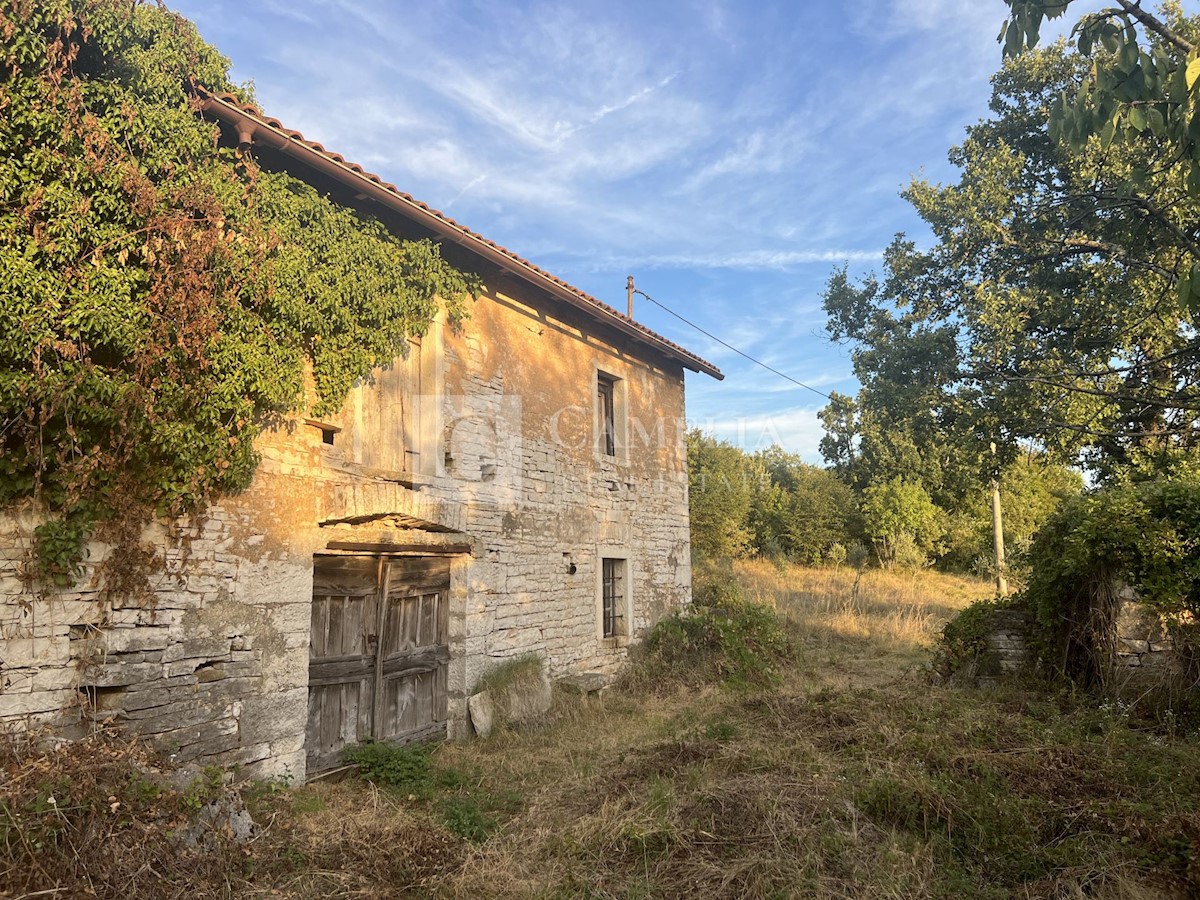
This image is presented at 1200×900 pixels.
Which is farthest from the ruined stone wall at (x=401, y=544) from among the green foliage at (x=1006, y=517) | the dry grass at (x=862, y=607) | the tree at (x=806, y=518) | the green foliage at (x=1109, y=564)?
the green foliage at (x=1006, y=517)

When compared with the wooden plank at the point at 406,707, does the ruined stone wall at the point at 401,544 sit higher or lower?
higher

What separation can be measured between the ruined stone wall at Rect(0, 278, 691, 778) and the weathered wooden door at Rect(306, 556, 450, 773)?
0.24m

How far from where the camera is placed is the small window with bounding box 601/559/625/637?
10250 mm

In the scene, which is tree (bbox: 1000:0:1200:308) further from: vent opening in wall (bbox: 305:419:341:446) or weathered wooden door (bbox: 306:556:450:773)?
weathered wooden door (bbox: 306:556:450:773)

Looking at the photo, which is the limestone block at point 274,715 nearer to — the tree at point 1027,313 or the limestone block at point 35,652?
the limestone block at point 35,652

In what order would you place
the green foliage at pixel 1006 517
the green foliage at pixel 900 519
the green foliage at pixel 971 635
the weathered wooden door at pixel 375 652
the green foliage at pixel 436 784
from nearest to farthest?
the green foliage at pixel 436 784, the weathered wooden door at pixel 375 652, the green foliage at pixel 971 635, the green foliage at pixel 900 519, the green foliage at pixel 1006 517

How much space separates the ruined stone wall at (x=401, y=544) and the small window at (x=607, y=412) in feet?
0.54

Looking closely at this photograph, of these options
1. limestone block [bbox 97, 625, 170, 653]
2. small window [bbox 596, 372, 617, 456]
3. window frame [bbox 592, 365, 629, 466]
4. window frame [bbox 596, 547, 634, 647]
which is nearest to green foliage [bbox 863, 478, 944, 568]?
window frame [bbox 596, 547, 634, 647]

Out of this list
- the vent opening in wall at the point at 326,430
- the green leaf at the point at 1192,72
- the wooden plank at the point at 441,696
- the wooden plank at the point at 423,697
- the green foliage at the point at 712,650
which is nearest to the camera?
the green leaf at the point at 1192,72

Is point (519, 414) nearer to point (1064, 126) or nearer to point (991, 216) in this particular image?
point (1064, 126)

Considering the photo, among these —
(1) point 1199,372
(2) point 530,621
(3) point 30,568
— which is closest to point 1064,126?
(3) point 30,568

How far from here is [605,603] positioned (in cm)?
1025

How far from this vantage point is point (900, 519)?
78.1 feet

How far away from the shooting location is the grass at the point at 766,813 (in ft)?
12.7
